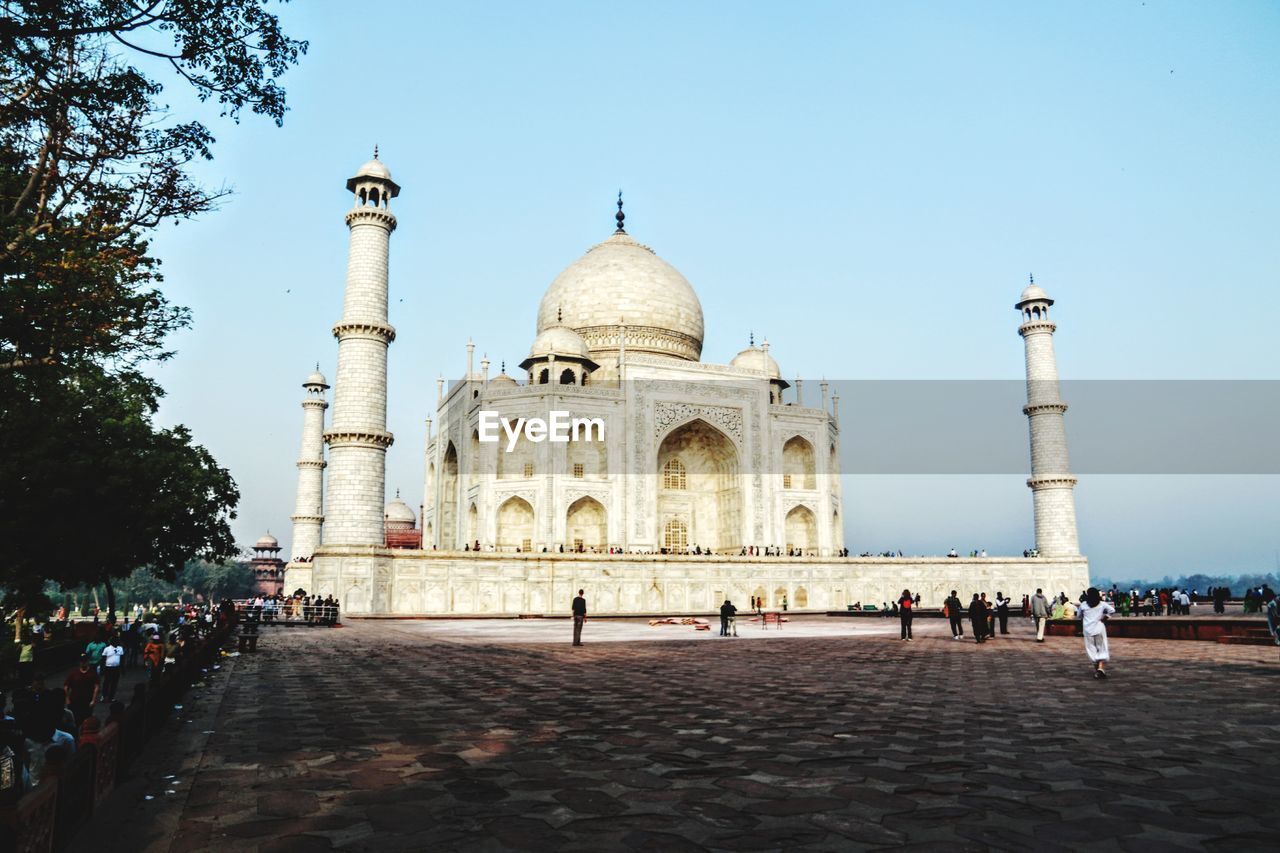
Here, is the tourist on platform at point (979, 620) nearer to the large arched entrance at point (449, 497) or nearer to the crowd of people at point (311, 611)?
the crowd of people at point (311, 611)

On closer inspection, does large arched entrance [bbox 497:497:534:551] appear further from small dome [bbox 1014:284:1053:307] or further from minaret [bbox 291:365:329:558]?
small dome [bbox 1014:284:1053:307]

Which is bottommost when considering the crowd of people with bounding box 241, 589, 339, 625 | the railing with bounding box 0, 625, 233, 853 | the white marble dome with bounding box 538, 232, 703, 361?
the crowd of people with bounding box 241, 589, 339, 625

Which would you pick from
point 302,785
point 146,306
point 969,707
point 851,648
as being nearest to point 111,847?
Result: point 302,785

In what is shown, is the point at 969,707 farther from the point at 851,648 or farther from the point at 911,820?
the point at 851,648

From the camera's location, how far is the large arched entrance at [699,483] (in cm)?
3975

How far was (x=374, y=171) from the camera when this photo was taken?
29797 millimetres

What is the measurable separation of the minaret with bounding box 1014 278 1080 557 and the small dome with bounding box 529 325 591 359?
69.6 ft

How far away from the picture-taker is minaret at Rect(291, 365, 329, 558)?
141ft

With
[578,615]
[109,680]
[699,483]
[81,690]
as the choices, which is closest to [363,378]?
[578,615]

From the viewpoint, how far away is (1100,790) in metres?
4.91

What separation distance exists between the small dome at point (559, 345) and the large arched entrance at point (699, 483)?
5.72 meters

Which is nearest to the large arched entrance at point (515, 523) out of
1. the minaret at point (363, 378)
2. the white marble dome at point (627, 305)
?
the minaret at point (363, 378)

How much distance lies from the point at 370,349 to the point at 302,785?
2479 cm

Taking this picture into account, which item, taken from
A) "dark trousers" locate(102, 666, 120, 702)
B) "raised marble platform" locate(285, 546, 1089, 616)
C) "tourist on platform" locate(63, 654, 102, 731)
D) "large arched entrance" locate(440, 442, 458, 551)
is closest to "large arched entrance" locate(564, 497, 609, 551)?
"raised marble platform" locate(285, 546, 1089, 616)
